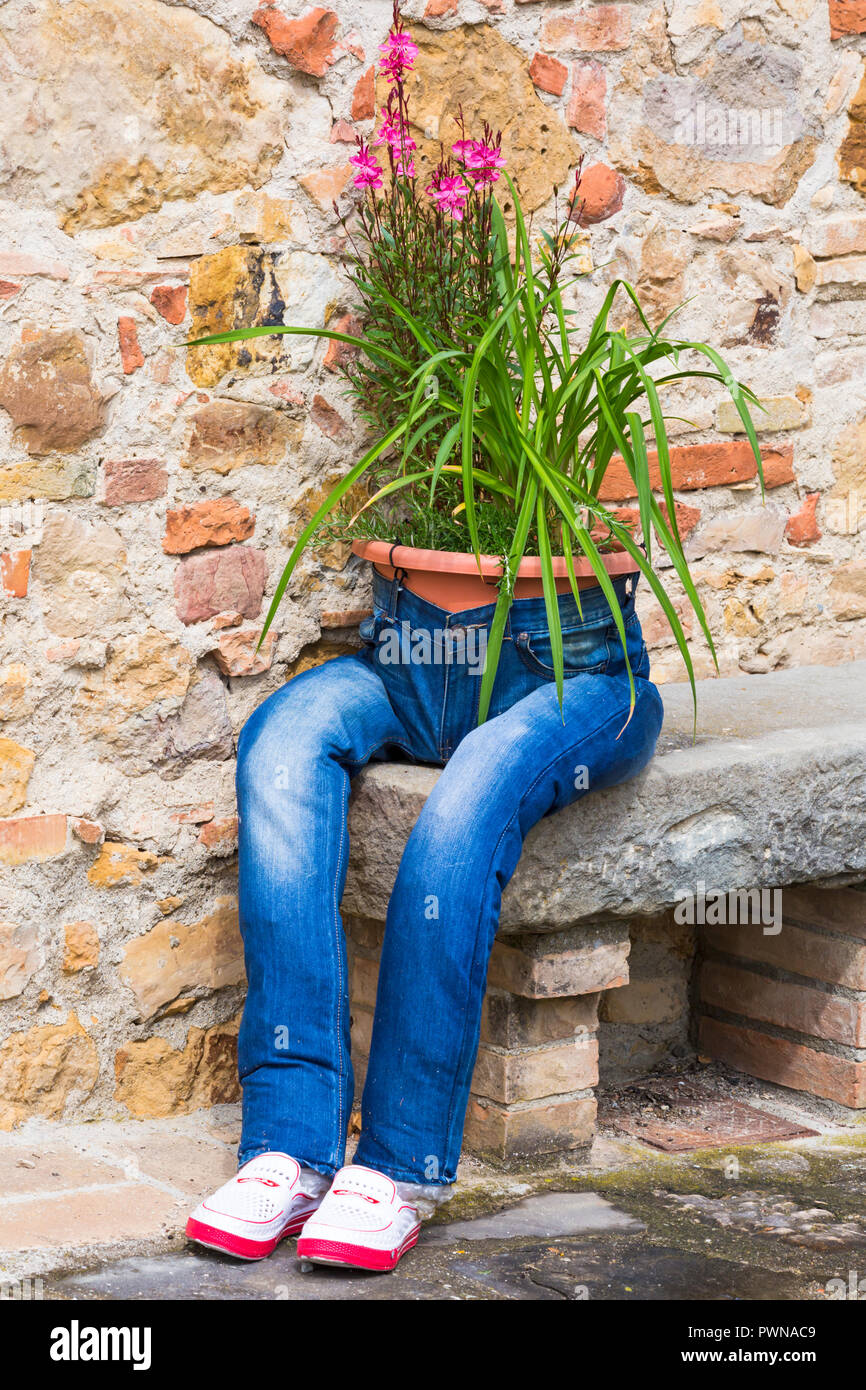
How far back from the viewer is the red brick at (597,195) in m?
2.59

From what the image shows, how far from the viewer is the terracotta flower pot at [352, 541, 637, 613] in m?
2.11

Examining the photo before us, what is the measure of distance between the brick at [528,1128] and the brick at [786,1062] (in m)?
0.50

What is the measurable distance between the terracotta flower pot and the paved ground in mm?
829

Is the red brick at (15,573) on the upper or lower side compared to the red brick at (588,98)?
lower

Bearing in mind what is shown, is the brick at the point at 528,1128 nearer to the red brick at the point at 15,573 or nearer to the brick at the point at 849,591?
the red brick at the point at 15,573

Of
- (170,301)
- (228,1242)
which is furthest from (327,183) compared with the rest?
(228,1242)

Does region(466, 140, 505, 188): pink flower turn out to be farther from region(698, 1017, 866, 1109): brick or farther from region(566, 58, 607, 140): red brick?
region(698, 1017, 866, 1109): brick

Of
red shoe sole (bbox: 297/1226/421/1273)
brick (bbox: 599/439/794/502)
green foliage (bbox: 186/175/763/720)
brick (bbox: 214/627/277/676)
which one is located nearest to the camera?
red shoe sole (bbox: 297/1226/421/1273)

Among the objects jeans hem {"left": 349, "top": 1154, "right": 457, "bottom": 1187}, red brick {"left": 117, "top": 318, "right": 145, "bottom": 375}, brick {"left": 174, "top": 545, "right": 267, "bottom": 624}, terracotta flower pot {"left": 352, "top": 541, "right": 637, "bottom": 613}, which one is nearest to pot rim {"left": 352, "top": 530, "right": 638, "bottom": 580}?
terracotta flower pot {"left": 352, "top": 541, "right": 637, "bottom": 613}

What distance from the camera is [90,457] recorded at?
2.20 metres

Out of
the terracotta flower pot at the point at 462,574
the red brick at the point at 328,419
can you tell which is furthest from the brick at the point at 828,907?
the red brick at the point at 328,419

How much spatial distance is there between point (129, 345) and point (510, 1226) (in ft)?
4.39

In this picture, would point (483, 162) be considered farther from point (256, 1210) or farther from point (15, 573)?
point (256, 1210)

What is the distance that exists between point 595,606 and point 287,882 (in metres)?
0.59
